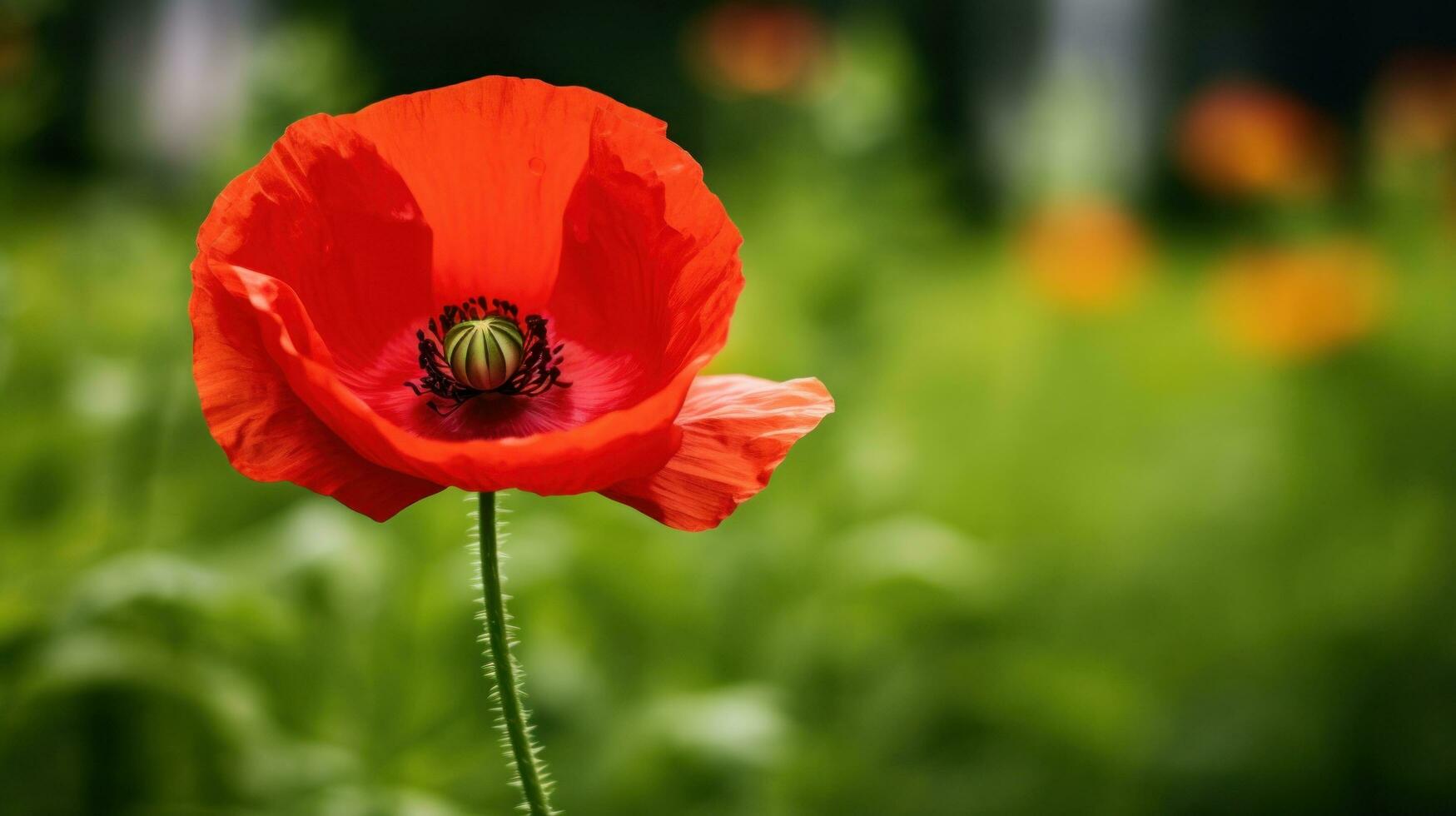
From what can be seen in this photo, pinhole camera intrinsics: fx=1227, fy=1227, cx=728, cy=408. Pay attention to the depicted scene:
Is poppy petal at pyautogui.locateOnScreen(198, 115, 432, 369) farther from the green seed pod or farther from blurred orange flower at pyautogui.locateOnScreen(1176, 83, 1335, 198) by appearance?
blurred orange flower at pyautogui.locateOnScreen(1176, 83, 1335, 198)

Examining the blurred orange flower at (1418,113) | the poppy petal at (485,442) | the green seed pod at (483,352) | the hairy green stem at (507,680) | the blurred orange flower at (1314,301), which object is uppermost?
the blurred orange flower at (1418,113)

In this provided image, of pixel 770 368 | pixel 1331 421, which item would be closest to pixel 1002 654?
pixel 770 368

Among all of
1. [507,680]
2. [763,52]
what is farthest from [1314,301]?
[507,680]

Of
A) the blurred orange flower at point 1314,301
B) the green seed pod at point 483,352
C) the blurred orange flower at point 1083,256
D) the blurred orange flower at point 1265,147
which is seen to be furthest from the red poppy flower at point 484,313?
the blurred orange flower at point 1265,147

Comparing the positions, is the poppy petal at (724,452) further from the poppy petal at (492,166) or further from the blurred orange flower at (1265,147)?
the blurred orange flower at (1265,147)

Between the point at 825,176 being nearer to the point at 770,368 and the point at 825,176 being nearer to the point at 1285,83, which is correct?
the point at 770,368

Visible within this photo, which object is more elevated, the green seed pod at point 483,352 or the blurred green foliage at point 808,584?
the blurred green foliage at point 808,584

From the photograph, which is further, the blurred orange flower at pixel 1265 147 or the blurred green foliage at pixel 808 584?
the blurred orange flower at pixel 1265 147
